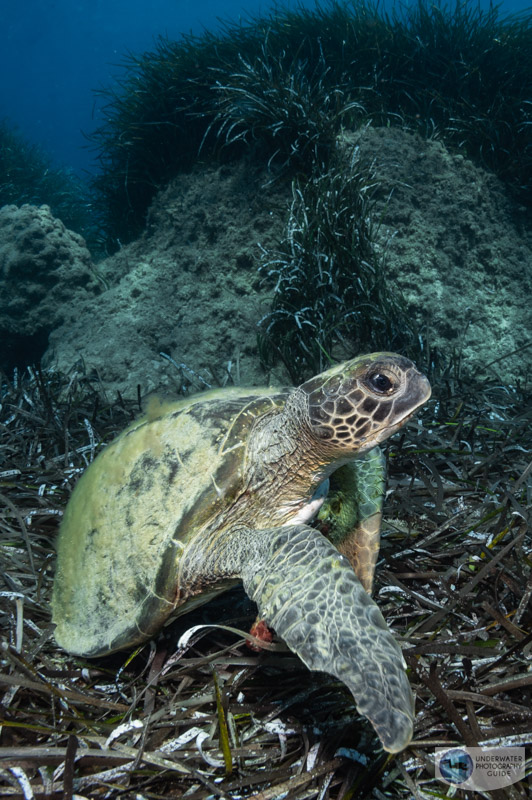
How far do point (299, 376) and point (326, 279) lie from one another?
1025 millimetres

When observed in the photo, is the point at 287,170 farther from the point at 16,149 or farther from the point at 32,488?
the point at 16,149

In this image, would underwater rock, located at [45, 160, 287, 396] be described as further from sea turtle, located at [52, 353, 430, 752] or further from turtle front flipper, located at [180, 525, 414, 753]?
turtle front flipper, located at [180, 525, 414, 753]

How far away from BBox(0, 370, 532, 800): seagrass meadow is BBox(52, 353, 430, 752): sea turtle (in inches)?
8.3

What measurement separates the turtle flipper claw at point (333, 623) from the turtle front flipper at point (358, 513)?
44 centimetres

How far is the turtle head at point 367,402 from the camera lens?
5.18ft

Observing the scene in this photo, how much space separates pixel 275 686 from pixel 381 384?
1221 millimetres

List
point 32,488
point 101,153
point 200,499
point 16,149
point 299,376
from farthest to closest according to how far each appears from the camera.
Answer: point 16,149 → point 101,153 → point 299,376 → point 32,488 → point 200,499

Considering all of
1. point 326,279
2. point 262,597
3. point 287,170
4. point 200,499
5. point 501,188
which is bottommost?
point 262,597

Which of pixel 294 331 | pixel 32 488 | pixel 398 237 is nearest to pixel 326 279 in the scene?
pixel 294 331

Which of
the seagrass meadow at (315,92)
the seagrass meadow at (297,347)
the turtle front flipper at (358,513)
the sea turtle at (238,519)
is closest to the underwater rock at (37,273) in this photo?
the seagrass meadow at (297,347)

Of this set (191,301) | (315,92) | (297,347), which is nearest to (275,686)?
(297,347)

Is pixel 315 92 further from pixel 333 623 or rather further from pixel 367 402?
pixel 333 623

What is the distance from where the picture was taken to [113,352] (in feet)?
16.4

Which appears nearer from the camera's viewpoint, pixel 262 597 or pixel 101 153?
pixel 262 597
